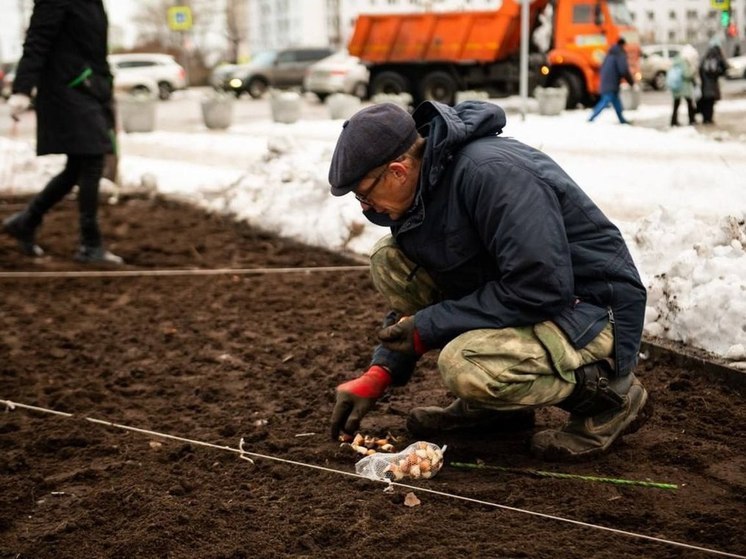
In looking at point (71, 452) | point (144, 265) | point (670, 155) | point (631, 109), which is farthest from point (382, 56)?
point (71, 452)

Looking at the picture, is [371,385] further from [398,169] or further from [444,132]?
[444,132]

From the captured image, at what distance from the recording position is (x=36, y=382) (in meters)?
4.12

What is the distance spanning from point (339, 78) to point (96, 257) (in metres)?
19.0

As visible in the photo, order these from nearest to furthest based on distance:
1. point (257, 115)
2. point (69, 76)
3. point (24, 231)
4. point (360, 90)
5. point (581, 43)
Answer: point (69, 76), point (24, 231), point (581, 43), point (257, 115), point (360, 90)

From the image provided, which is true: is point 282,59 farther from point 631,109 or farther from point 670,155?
point 670,155

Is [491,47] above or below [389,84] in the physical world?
above

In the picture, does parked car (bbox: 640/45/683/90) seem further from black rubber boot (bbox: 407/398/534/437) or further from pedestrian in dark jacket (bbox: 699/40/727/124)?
black rubber boot (bbox: 407/398/534/437)

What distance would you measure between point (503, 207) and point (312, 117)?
17.8m

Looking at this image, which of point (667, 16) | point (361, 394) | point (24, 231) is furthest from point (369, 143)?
point (667, 16)

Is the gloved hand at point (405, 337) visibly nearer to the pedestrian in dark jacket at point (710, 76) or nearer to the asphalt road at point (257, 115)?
the asphalt road at point (257, 115)

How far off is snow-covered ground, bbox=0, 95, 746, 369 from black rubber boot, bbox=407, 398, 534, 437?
973mm

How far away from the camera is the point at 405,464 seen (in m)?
2.96

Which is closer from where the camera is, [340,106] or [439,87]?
[340,106]

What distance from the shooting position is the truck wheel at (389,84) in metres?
20.2
